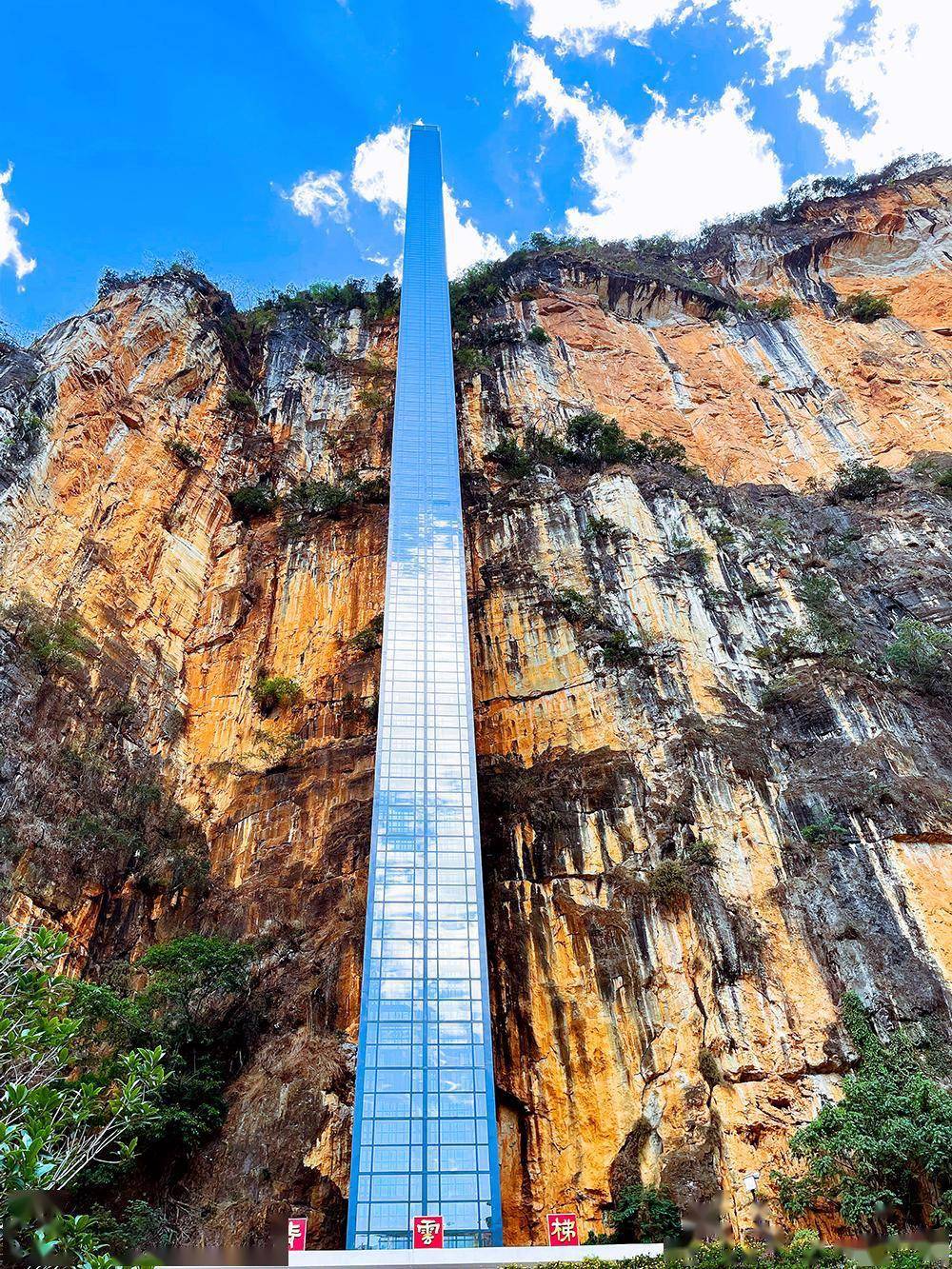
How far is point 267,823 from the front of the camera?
81.1 ft

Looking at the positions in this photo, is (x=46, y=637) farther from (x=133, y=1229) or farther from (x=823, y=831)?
(x=823, y=831)

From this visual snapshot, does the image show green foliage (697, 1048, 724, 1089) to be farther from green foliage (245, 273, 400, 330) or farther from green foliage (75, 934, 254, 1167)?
green foliage (245, 273, 400, 330)

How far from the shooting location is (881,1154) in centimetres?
1592

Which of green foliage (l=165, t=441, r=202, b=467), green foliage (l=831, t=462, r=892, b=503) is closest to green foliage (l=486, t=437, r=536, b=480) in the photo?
green foliage (l=165, t=441, r=202, b=467)

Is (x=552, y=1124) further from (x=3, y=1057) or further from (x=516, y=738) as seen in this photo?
(x=3, y=1057)

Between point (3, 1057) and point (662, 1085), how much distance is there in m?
12.7

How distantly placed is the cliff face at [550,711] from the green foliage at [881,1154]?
886 mm

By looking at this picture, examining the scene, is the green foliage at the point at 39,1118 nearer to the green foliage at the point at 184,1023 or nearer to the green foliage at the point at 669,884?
the green foliage at the point at 184,1023

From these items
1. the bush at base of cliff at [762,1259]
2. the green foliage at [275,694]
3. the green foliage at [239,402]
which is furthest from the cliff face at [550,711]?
the bush at base of cliff at [762,1259]

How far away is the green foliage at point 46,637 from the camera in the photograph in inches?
876

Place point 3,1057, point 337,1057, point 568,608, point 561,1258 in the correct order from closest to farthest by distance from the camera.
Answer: point 3,1057 → point 561,1258 → point 337,1057 → point 568,608

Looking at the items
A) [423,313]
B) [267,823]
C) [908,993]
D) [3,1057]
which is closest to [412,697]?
[267,823]

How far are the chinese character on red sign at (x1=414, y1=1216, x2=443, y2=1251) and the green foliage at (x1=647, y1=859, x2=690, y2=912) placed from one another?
25.7 feet

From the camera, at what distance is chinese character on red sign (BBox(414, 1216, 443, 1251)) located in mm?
16688
